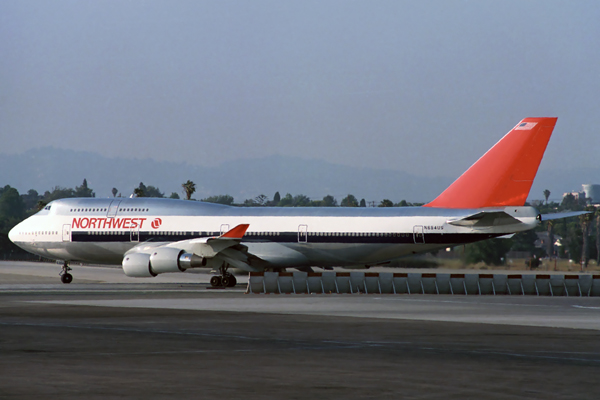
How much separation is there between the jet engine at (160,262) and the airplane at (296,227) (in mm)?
51

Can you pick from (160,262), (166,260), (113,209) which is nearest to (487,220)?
(166,260)

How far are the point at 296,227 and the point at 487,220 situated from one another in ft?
32.8

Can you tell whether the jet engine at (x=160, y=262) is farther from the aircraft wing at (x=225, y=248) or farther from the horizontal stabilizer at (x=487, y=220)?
the horizontal stabilizer at (x=487, y=220)

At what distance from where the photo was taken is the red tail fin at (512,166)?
42.8 m

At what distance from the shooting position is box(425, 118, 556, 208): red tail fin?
42812mm

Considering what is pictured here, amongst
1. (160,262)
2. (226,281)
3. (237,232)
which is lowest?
(226,281)

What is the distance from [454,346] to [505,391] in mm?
6022

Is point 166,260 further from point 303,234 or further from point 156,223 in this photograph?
point 303,234

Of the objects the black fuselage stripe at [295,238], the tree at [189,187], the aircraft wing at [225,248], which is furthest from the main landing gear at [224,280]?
the tree at [189,187]

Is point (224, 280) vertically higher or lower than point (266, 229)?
lower

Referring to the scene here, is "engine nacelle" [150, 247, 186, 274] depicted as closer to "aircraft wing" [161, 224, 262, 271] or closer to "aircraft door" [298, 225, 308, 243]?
"aircraft wing" [161, 224, 262, 271]

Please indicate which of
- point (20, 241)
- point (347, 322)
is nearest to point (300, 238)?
point (20, 241)

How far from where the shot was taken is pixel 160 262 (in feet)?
144

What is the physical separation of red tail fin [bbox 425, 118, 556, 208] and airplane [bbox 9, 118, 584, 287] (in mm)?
50
